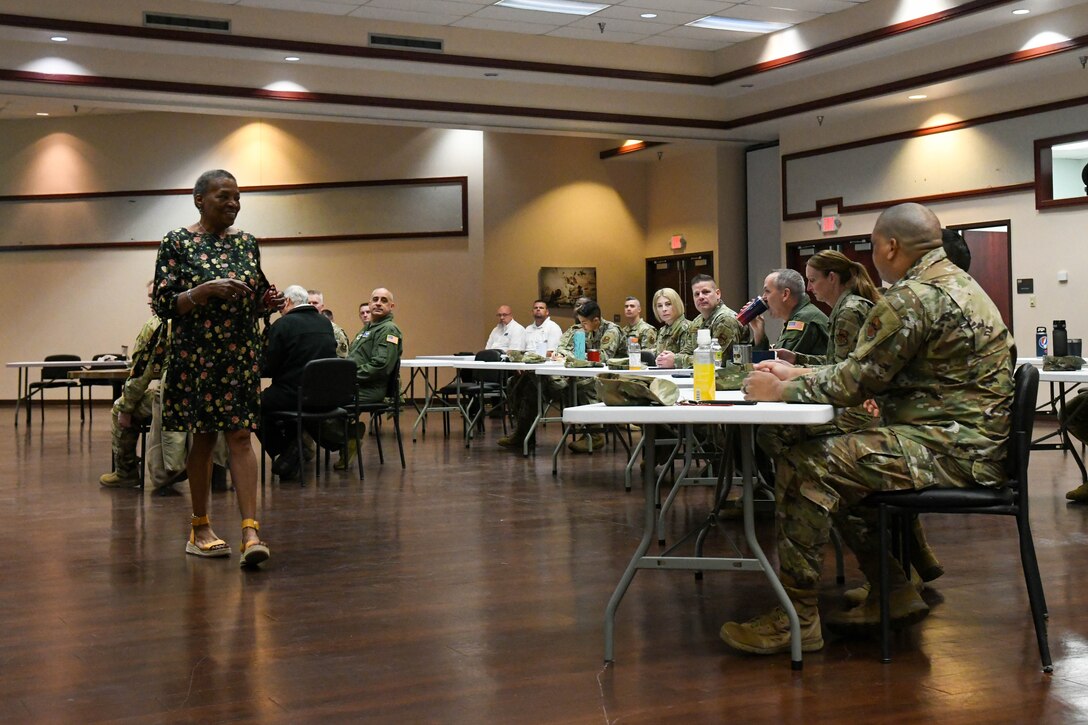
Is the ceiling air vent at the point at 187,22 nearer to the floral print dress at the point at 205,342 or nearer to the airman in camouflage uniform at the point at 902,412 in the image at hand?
the floral print dress at the point at 205,342

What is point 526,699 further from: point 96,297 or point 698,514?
point 96,297

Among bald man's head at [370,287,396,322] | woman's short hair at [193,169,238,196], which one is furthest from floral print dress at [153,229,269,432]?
bald man's head at [370,287,396,322]

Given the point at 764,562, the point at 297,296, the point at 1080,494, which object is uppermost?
the point at 297,296

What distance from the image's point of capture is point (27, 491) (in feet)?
22.1

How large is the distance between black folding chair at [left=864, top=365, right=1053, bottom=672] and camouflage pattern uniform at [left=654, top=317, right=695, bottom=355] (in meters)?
4.26

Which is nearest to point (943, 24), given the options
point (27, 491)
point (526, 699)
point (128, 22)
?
point (128, 22)

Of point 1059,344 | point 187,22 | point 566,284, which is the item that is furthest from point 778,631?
point 566,284

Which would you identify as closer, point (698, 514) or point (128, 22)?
point (698, 514)

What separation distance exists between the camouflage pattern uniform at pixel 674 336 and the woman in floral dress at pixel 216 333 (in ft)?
11.4

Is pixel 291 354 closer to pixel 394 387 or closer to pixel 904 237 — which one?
pixel 394 387

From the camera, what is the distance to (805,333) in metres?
4.89

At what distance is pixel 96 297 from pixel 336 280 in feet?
10.8

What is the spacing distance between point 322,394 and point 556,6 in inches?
208

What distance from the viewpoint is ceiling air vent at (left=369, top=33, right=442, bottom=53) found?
11.0 metres
